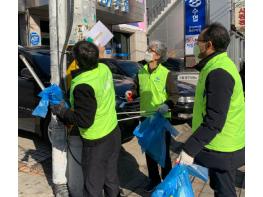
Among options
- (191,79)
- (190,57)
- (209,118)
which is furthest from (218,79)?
(190,57)

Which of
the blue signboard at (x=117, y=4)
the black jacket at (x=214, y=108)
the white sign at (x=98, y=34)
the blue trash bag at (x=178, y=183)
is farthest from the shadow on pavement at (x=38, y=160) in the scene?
the blue signboard at (x=117, y=4)

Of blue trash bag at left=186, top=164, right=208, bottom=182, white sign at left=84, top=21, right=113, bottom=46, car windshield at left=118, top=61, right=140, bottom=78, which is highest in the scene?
white sign at left=84, top=21, right=113, bottom=46

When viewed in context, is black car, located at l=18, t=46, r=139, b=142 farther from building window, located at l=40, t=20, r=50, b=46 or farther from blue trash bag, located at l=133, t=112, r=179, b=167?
building window, located at l=40, t=20, r=50, b=46

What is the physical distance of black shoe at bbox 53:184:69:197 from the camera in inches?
149

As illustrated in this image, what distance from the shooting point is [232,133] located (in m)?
2.51

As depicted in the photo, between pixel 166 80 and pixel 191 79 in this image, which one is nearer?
pixel 166 80

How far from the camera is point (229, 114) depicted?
2.47 m

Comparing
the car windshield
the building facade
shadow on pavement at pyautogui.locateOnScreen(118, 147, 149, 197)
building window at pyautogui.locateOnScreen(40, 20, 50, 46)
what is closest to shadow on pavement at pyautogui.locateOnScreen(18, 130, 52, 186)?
shadow on pavement at pyautogui.locateOnScreen(118, 147, 149, 197)

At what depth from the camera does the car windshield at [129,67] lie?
8078 mm

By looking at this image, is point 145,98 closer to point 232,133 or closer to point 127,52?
point 232,133

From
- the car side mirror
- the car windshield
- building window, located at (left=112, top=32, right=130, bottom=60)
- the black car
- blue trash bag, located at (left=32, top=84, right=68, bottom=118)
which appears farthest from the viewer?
building window, located at (left=112, top=32, right=130, bottom=60)

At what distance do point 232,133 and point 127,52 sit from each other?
19225 millimetres

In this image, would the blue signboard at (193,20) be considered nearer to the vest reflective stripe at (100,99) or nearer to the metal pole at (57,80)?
the metal pole at (57,80)

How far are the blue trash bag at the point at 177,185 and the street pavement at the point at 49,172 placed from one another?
1.66 metres
